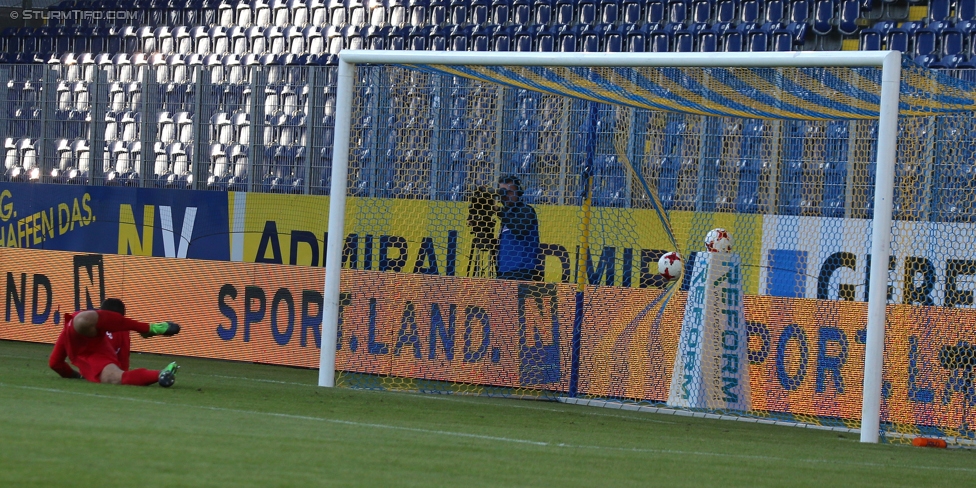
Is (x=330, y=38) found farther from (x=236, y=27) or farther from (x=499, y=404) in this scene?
(x=499, y=404)

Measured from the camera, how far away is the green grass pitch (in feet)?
17.2

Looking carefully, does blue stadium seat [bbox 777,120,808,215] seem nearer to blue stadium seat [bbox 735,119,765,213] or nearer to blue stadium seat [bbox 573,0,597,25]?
blue stadium seat [bbox 735,119,765,213]

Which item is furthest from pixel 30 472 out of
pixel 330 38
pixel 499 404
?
pixel 330 38

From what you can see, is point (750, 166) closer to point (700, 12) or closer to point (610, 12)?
point (700, 12)

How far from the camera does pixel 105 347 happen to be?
8.46m

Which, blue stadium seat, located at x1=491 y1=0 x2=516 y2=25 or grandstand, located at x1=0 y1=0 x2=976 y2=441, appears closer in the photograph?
grandstand, located at x1=0 y1=0 x2=976 y2=441

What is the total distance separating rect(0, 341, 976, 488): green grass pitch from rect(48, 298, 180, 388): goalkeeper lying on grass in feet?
0.40

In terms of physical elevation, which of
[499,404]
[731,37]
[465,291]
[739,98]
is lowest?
[499,404]

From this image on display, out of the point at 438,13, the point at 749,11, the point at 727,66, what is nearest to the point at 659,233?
the point at 727,66

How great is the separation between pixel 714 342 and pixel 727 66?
2054mm

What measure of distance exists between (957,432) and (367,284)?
4665mm

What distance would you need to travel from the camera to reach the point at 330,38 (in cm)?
2025

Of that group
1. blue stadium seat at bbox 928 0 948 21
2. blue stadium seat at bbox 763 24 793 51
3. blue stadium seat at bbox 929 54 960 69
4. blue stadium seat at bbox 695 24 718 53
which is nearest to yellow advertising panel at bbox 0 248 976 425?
blue stadium seat at bbox 929 54 960 69

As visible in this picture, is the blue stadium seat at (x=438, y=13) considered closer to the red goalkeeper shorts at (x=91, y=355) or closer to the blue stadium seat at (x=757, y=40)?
the blue stadium seat at (x=757, y=40)
